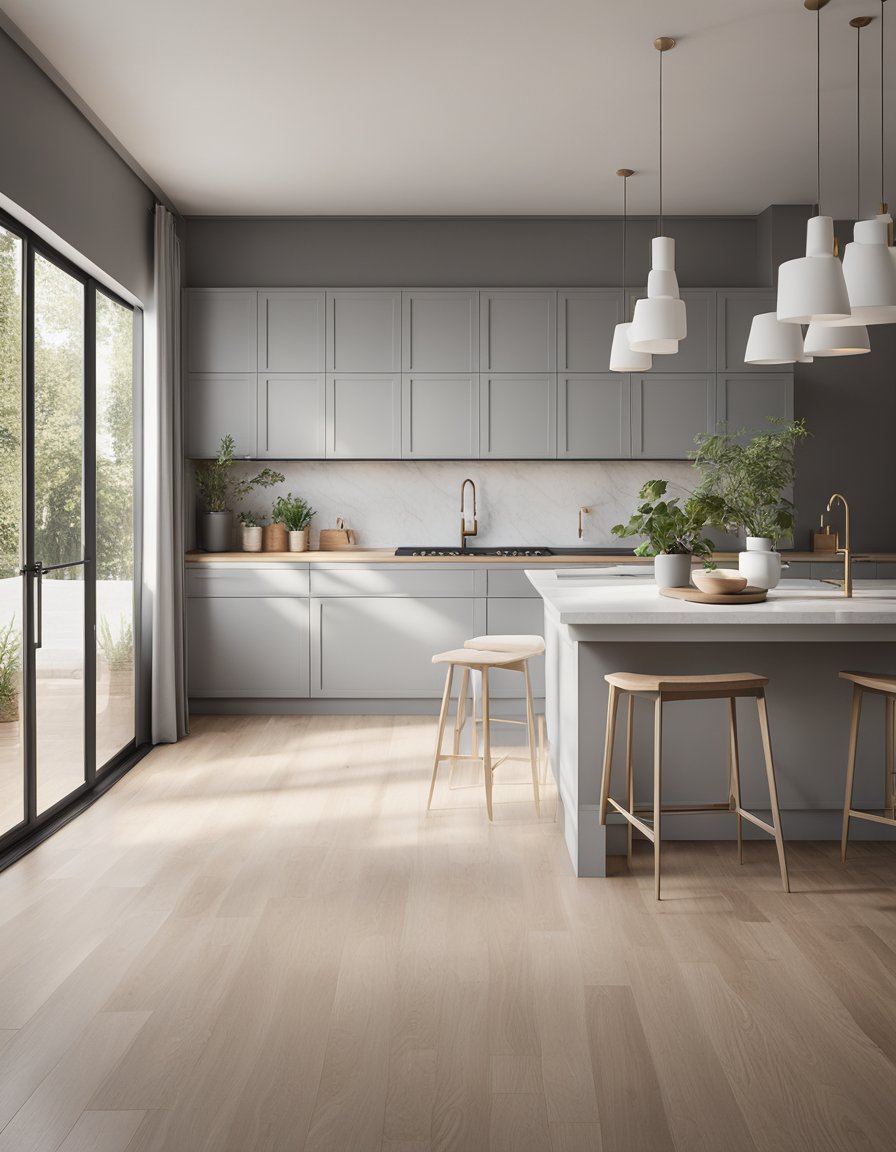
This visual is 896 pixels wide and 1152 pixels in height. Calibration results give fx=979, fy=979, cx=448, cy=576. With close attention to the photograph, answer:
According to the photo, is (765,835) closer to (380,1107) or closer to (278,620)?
(380,1107)

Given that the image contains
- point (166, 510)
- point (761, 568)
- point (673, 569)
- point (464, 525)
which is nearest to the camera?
point (761, 568)

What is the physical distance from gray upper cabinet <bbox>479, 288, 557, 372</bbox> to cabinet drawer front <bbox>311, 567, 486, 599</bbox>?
131 cm

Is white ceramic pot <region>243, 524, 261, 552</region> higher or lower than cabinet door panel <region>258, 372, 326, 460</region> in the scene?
lower

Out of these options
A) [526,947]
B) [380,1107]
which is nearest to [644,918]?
[526,947]

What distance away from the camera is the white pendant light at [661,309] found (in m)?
3.64

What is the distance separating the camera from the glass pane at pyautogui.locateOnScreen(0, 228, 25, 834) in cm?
352

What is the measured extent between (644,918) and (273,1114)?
1.37m

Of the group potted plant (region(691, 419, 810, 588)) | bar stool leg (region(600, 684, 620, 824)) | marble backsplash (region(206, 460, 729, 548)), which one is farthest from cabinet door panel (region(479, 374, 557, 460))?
bar stool leg (region(600, 684, 620, 824))

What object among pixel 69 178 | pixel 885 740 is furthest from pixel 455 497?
pixel 885 740

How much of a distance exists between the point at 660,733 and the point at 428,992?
1.07 metres

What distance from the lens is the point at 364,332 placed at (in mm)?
6008

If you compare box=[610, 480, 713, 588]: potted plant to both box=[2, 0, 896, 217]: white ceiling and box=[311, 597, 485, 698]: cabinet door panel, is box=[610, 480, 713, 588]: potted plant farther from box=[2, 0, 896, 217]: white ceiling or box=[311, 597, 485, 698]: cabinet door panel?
box=[311, 597, 485, 698]: cabinet door panel

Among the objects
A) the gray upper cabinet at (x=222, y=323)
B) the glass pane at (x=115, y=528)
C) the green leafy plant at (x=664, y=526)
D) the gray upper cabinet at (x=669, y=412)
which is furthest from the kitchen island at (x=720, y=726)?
the gray upper cabinet at (x=222, y=323)

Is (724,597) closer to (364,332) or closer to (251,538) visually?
(364,332)
